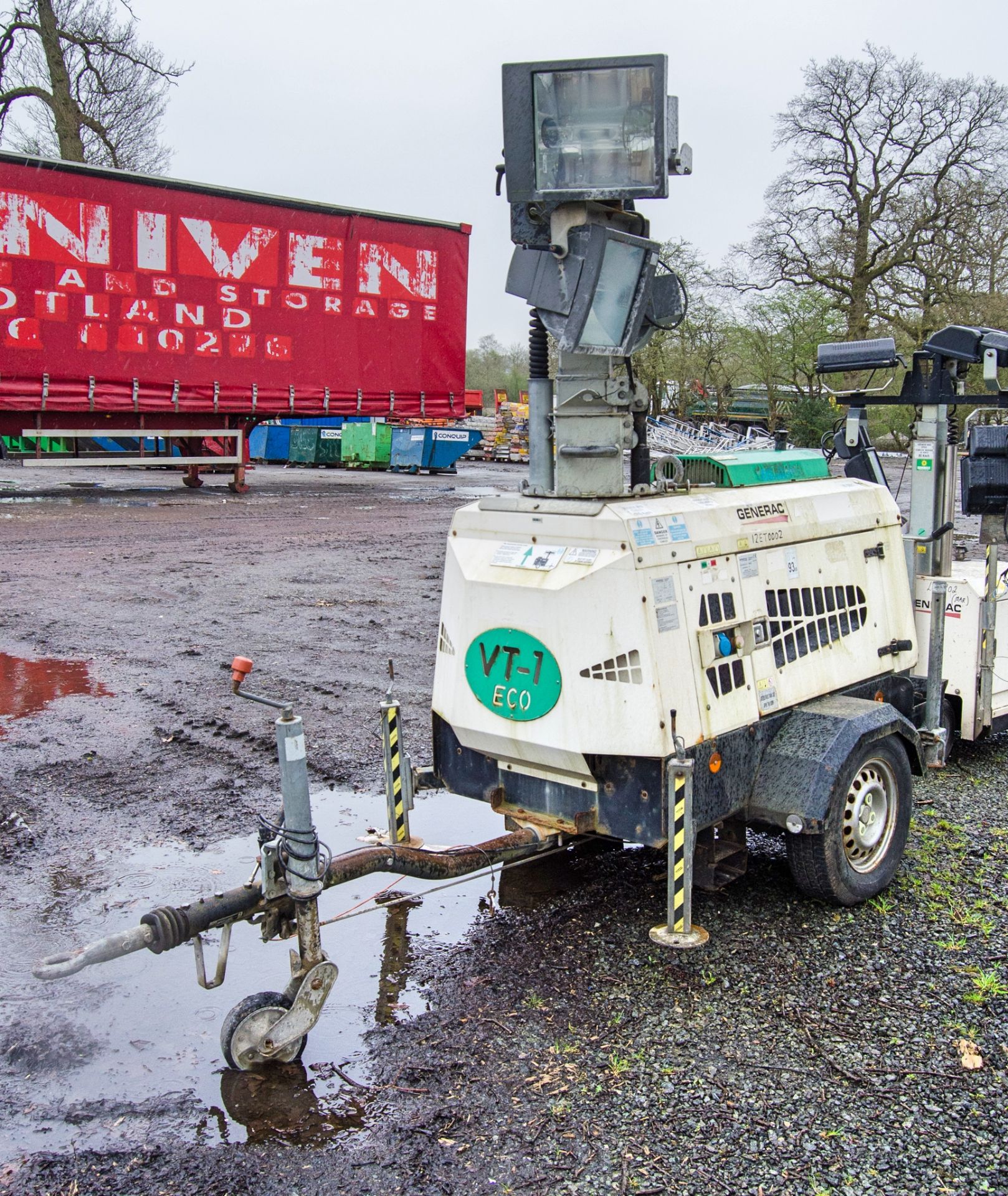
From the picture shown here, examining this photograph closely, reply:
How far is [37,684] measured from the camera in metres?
9.32

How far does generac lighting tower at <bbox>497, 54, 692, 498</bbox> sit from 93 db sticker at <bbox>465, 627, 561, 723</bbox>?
2.54 ft

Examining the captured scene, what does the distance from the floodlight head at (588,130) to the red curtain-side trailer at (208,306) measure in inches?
719

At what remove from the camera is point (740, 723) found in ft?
16.8

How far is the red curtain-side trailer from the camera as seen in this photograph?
816 inches

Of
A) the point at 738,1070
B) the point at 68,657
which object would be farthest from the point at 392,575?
the point at 738,1070

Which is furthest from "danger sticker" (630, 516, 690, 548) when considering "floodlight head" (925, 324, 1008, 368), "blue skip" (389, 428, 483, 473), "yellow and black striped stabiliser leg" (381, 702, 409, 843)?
"blue skip" (389, 428, 483, 473)

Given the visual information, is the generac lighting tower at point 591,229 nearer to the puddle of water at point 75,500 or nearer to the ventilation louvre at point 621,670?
the ventilation louvre at point 621,670

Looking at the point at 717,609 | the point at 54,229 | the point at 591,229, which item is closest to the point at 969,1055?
the point at 717,609

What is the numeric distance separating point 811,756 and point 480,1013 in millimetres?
1948

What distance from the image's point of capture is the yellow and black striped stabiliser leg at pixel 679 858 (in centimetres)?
468

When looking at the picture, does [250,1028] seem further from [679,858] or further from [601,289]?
[601,289]

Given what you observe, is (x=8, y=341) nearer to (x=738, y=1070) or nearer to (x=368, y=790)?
(x=368, y=790)

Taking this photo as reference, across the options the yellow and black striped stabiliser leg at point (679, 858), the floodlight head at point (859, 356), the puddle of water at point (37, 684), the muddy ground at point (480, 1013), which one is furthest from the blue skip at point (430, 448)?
the yellow and black striped stabiliser leg at point (679, 858)

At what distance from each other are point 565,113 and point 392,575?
1032 cm
